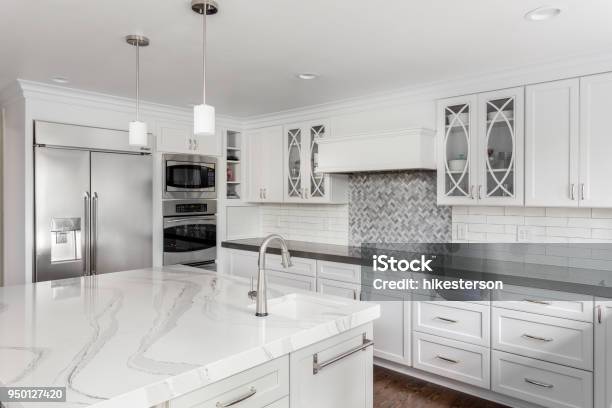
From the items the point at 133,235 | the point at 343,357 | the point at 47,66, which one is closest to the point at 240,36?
the point at 47,66

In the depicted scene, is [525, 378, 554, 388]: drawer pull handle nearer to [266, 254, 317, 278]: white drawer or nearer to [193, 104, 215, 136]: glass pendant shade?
[266, 254, 317, 278]: white drawer

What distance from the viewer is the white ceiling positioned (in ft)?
6.85

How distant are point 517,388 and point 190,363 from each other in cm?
234

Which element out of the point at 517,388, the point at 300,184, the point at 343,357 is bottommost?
the point at 517,388

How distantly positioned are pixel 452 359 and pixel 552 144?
63.1 inches

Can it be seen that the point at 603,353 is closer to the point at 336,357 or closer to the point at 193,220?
the point at 336,357

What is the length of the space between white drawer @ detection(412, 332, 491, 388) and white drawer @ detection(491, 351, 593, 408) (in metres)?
0.08

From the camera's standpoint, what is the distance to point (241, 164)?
495cm

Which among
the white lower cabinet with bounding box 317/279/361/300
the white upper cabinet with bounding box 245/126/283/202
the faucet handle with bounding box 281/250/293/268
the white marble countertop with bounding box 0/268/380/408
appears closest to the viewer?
the white marble countertop with bounding box 0/268/380/408

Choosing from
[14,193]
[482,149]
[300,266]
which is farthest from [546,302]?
[14,193]

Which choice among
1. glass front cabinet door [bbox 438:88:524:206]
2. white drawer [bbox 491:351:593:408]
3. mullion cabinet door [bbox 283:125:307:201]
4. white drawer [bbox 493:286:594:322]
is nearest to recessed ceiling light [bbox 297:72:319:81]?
glass front cabinet door [bbox 438:88:524:206]

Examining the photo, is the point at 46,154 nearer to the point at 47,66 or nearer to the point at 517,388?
the point at 47,66

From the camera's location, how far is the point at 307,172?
4.29 meters

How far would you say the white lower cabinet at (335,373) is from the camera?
160cm
